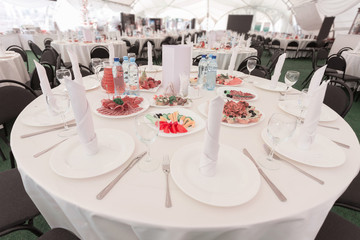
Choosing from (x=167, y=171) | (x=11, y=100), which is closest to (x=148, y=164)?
(x=167, y=171)

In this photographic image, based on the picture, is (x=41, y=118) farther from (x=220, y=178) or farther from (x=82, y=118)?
(x=220, y=178)

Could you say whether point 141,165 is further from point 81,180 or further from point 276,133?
point 276,133

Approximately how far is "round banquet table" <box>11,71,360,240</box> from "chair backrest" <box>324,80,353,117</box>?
0.86m

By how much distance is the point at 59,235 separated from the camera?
32.9 inches

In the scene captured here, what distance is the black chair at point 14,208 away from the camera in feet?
3.05

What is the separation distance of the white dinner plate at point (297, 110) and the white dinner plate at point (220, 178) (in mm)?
729

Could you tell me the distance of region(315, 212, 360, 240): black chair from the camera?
883 millimetres

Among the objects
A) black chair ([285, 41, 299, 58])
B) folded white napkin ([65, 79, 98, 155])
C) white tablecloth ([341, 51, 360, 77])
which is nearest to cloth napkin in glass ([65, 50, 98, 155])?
folded white napkin ([65, 79, 98, 155])

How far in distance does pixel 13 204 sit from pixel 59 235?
1.36 feet

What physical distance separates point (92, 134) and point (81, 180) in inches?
7.7

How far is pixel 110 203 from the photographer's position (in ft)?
2.01

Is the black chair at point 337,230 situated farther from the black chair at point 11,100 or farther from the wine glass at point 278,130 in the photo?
the black chair at point 11,100

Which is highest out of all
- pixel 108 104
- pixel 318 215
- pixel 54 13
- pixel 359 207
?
pixel 54 13

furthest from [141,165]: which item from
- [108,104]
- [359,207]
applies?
[359,207]
